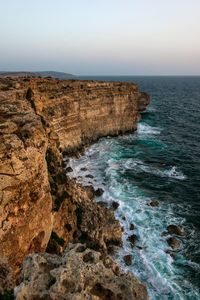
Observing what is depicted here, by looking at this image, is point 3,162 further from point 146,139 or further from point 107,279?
point 146,139

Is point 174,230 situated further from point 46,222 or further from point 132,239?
point 46,222

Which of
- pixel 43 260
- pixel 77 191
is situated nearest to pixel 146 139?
pixel 77 191

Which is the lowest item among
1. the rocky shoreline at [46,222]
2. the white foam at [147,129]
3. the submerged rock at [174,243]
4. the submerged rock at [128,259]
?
the submerged rock at [128,259]

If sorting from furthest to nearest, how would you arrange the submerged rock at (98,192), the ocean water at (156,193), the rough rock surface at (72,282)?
the submerged rock at (98,192) → the ocean water at (156,193) → the rough rock surface at (72,282)

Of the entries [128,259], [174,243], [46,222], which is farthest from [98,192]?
[46,222]

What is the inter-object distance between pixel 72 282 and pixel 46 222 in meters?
16.6

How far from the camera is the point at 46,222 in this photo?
26.3 metres

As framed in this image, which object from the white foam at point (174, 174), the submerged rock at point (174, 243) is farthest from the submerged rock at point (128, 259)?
the white foam at point (174, 174)

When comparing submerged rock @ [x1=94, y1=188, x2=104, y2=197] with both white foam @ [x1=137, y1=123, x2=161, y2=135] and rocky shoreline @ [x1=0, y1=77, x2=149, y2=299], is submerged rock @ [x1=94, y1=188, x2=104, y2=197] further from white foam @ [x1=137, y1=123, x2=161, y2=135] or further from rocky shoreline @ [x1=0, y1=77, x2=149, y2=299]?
white foam @ [x1=137, y1=123, x2=161, y2=135]

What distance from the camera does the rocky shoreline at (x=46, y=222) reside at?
1039cm

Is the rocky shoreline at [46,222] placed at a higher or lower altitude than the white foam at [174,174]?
higher

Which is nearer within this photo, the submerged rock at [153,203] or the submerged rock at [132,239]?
the submerged rock at [132,239]

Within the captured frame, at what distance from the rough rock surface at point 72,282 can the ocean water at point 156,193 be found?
820 inches

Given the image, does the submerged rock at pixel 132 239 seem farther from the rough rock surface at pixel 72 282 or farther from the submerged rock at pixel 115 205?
the rough rock surface at pixel 72 282
